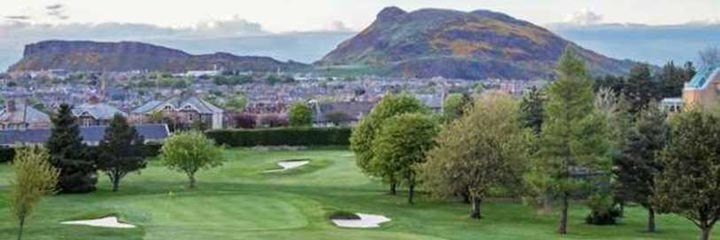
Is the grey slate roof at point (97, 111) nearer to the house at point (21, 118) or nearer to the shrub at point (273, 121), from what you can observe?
the house at point (21, 118)

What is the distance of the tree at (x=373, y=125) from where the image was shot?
5856 centimetres

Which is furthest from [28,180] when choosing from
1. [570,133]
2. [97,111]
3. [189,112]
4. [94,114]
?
[97,111]

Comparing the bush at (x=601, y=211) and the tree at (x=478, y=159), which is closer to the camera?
the bush at (x=601, y=211)

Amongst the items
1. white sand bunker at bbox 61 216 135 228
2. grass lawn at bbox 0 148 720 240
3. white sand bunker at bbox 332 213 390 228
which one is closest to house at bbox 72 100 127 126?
grass lawn at bbox 0 148 720 240

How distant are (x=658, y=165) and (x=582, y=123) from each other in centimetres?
339

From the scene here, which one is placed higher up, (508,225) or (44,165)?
(44,165)

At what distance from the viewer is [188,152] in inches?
2365

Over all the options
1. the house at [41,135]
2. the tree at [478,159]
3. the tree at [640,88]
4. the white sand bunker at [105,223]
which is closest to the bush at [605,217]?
the tree at [478,159]

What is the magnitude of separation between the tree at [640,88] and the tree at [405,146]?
170 ft

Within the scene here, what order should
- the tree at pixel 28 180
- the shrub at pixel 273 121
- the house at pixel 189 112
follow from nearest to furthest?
the tree at pixel 28 180 → the shrub at pixel 273 121 → the house at pixel 189 112

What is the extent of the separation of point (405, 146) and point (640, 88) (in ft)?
183

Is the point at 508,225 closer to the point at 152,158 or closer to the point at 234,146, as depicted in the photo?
the point at 152,158

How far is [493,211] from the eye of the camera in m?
50.8

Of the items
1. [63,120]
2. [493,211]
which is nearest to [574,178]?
[493,211]
